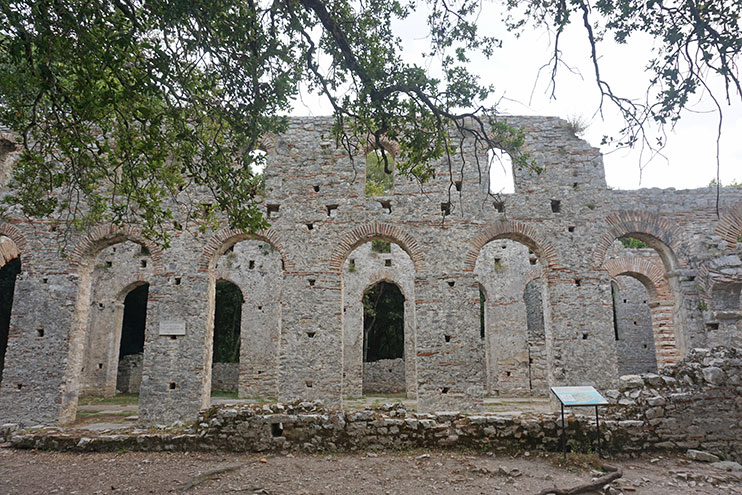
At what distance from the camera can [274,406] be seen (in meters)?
7.66

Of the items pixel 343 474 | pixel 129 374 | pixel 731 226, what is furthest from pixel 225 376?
pixel 731 226

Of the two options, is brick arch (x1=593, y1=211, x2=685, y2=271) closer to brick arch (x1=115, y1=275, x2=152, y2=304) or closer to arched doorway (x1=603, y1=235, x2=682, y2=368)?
arched doorway (x1=603, y1=235, x2=682, y2=368)

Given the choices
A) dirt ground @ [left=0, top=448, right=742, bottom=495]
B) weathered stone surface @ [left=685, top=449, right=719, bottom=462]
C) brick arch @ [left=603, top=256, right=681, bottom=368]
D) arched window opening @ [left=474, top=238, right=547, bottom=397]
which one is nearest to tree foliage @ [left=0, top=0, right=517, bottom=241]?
dirt ground @ [left=0, top=448, right=742, bottom=495]

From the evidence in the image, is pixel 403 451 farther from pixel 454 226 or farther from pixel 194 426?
pixel 454 226

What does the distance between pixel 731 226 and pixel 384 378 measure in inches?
476

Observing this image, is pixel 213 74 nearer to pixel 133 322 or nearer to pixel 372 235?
pixel 372 235

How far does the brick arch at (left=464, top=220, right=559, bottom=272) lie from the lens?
10.6 meters

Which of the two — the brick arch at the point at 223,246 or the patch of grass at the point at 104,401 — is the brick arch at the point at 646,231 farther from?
the patch of grass at the point at 104,401

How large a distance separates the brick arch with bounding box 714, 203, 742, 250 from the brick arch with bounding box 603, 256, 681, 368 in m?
1.53

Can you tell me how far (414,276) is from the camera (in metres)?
10.8

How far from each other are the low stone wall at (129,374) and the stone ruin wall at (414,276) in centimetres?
846

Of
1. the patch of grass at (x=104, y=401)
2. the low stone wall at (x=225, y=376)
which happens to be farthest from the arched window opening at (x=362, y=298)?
the patch of grass at (x=104, y=401)

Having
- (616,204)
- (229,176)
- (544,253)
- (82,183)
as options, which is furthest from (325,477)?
(616,204)

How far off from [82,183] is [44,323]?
6.25 metres
